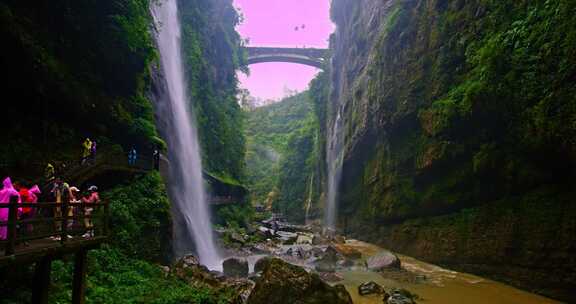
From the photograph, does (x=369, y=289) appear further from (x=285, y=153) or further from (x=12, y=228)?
(x=285, y=153)

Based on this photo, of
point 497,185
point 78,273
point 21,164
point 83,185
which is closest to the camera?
point 78,273

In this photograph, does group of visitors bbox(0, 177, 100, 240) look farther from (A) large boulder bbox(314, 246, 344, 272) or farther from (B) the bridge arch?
(B) the bridge arch

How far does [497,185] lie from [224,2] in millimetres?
33636

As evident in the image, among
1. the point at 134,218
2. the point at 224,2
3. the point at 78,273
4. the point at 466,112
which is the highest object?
the point at 224,2

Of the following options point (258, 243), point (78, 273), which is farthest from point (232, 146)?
point (78, 273)

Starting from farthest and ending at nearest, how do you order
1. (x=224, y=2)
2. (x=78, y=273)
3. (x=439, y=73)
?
(x=224, y=2) < (x=439, y=73) < (x=78, y=273)

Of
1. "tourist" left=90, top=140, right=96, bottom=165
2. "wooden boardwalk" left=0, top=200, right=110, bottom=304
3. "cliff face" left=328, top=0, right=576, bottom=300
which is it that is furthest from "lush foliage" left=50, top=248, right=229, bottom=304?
"cliff face" left=328, top=0, right=576, bottom=300

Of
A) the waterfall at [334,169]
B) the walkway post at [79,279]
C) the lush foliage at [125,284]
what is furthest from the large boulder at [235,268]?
the waterfall at [334,169]

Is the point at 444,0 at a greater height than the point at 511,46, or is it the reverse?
the point at 444,0

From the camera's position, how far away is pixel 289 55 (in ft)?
183

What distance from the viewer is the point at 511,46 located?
1237 cm

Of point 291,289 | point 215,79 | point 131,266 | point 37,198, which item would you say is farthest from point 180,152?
point 215,79

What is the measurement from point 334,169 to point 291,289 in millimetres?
24644

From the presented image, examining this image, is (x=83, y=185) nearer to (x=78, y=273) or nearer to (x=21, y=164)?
(x=21, y=164)
